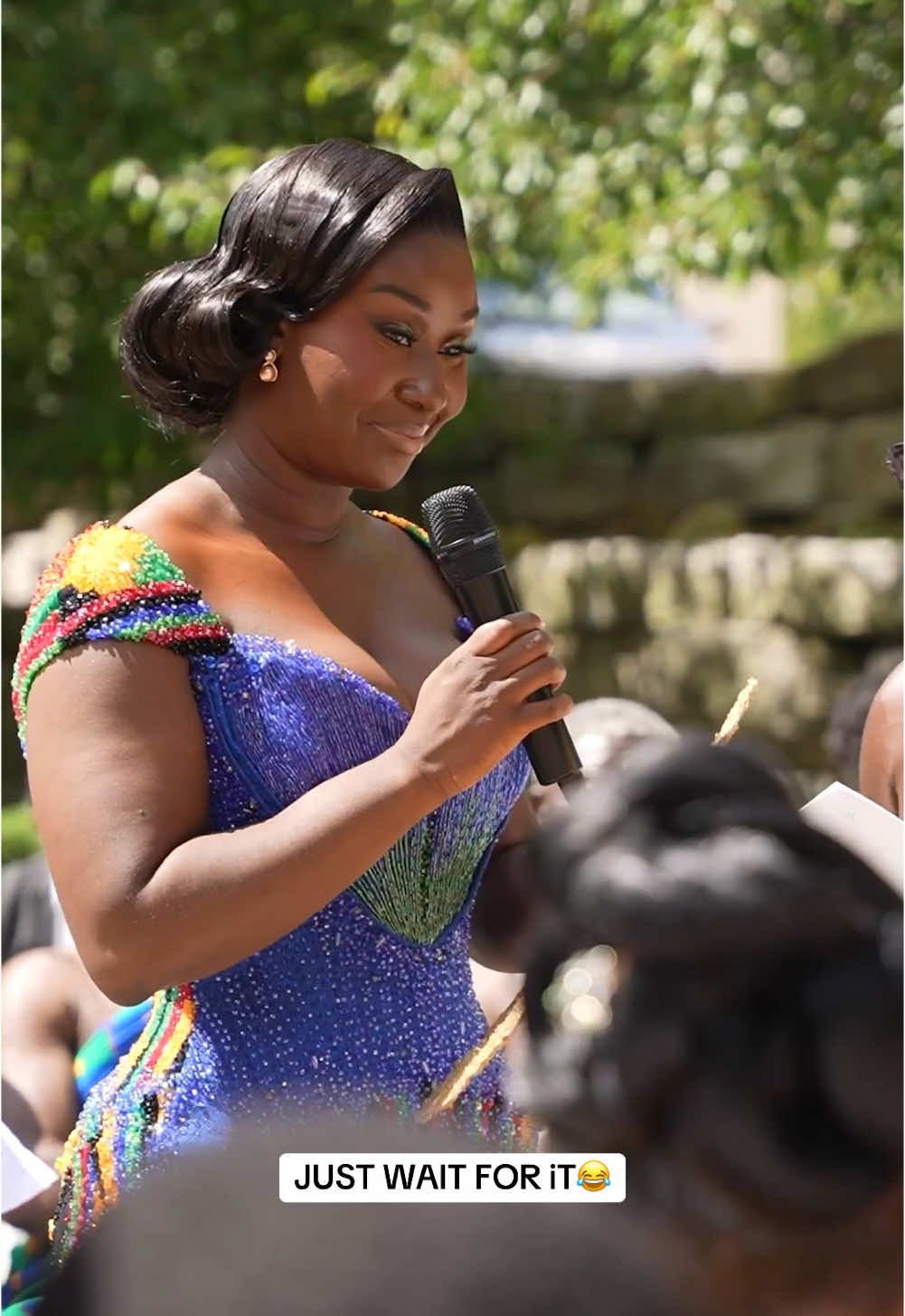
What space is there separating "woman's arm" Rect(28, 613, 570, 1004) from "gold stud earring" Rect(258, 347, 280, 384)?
31 cm

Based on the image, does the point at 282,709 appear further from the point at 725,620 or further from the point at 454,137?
the point at 725,620

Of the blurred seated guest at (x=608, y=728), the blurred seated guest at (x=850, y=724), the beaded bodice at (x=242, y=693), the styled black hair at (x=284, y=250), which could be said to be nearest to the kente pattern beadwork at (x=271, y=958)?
the beaded bodice at (x=242, y=693)

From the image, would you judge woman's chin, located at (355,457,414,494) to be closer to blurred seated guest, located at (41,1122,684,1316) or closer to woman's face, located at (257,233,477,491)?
woman's face, located at (257,233,477,491)

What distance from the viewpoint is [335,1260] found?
0.70 m

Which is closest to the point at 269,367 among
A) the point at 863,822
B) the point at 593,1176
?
the point at 863,822

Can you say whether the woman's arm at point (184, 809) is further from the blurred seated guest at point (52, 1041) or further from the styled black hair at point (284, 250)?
the blurred seated guest at point (52, 1041)

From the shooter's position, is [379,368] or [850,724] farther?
[850,724]

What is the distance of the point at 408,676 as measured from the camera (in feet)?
5.66

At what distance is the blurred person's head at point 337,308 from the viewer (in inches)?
65.8

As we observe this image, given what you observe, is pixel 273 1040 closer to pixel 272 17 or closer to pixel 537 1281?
pixel 537 1281

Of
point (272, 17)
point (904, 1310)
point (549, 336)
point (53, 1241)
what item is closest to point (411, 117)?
point (272, 17)

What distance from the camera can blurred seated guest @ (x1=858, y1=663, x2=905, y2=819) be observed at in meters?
2.22

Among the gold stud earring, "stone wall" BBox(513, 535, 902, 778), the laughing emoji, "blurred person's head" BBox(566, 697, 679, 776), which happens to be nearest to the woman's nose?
the gold stud earring

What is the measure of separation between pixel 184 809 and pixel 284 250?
501 mm
